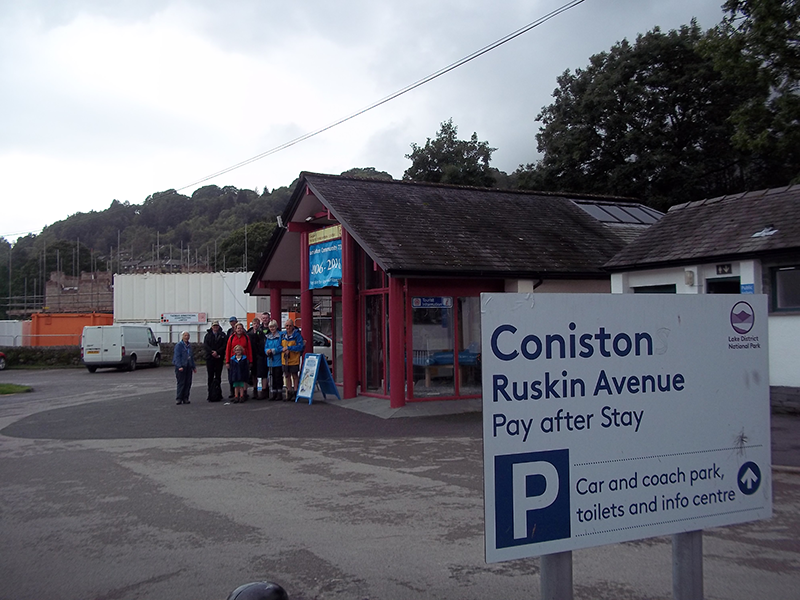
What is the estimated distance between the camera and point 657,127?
34.3 meters

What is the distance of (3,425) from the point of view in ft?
47.3

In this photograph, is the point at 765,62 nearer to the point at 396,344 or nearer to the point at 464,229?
the point at 464,229

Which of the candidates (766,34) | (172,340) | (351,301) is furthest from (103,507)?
(172,340)

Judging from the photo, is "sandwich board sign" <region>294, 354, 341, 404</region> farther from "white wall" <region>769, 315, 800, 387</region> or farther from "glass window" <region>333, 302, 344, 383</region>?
"white wall" <region>769, 315, 800, 387</region>

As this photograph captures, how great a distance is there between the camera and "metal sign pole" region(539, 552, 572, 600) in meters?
3.37

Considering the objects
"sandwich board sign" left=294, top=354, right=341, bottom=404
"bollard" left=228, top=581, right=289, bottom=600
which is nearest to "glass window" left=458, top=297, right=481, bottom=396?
"sandwich board sign" left=294, top=354, right=341, bottom=404

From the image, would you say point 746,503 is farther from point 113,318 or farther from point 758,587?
point 113,318

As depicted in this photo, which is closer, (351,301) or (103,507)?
(103,507)

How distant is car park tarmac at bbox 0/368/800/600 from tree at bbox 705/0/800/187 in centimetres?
1020

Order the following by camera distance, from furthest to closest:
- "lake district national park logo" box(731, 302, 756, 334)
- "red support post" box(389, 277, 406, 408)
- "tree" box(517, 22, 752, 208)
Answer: "tree" box(517, 22, 752, 208) < "red support post" box(389, 277, 406, 408) < "lake district national park logo" box(731, 302, 756, 334)

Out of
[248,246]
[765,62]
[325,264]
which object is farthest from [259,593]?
[248,246]

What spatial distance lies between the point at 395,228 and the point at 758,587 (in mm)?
12071

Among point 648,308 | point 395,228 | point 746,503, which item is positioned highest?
point 395,228

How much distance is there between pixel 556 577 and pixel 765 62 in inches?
765
